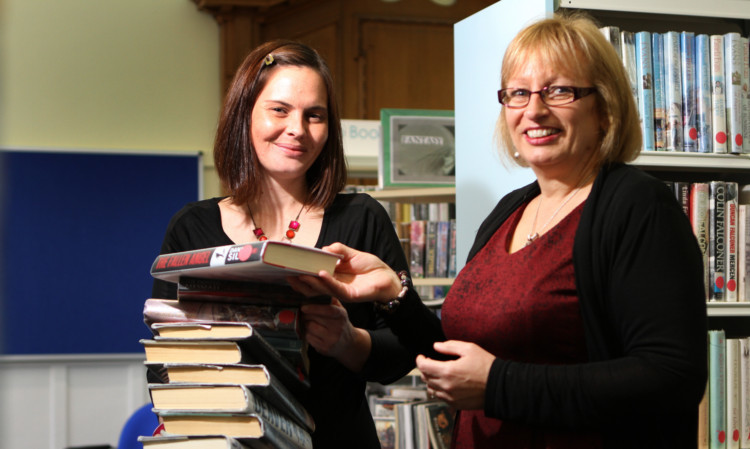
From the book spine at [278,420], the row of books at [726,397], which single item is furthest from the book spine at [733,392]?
the book spine at [278,420]

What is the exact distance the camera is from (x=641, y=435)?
43.2 inches

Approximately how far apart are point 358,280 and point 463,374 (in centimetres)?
23

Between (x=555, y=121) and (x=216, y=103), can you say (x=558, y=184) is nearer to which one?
(x=555, y=121)

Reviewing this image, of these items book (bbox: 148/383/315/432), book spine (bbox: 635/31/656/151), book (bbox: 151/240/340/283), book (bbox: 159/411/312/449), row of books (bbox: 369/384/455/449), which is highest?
book spine (bbox: 635/31/656/151)

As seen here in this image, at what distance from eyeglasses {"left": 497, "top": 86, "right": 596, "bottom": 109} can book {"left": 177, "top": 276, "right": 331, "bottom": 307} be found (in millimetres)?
482

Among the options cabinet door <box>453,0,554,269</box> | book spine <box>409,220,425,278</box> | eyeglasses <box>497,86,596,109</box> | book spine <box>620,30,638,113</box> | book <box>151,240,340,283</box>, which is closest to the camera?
book <box>151,240,340,283</box>

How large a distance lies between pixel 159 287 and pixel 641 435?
874mm

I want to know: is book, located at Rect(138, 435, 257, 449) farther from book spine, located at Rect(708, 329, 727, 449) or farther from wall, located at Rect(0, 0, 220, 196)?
wall, located at Rect(0, 0, 220, 196)

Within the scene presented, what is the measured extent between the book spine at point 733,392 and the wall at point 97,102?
361 cm

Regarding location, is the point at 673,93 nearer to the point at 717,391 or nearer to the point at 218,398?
the point at 717,391

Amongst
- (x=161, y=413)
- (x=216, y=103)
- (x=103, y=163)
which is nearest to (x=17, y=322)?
(x=103, y=163)

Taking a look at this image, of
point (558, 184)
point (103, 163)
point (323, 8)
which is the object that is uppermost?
point (323, 8)

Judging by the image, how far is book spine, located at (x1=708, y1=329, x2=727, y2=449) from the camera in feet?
6.85

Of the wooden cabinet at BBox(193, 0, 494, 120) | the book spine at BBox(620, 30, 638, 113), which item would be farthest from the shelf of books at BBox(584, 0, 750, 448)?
the wooden cabinet at BBox(193, 0, 494, 120)
